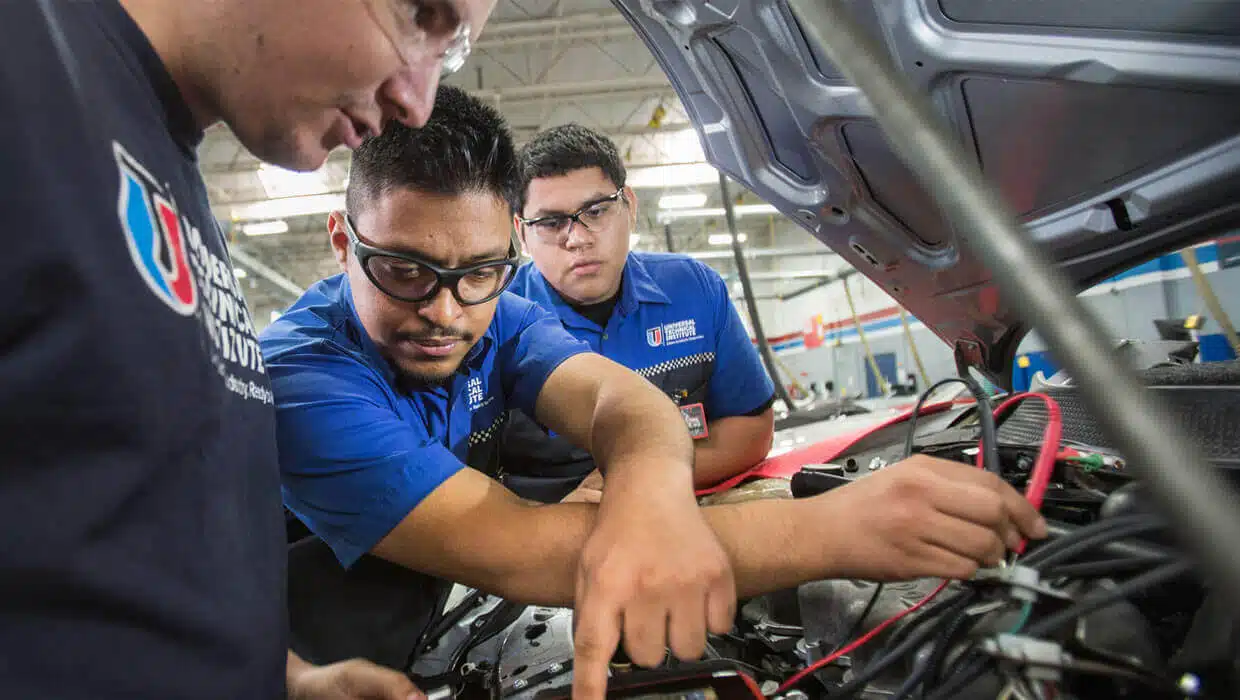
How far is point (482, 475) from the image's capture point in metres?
0.96

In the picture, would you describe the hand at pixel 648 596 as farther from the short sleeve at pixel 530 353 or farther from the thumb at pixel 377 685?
the short sleeve at pixel 530 353

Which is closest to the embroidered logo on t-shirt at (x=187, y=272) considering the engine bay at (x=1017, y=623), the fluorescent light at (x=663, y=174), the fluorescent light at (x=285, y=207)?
the engine bay at (x=1017, y=623)

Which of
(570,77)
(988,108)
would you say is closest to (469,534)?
(988,108)

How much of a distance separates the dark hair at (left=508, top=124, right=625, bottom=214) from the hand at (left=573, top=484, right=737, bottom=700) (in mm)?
1334

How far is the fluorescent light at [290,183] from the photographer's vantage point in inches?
287

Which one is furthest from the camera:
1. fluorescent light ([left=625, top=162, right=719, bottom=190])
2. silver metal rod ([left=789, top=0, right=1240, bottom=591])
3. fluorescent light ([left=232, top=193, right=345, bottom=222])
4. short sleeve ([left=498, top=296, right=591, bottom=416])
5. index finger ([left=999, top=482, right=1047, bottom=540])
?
fluorescent light ([left=625, top=162, right=719, bottom=190])

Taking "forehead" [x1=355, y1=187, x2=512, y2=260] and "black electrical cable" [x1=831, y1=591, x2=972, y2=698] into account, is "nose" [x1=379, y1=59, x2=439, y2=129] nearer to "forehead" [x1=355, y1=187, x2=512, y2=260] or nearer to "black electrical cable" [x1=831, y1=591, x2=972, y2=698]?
"forehead" [x1=355, y1=187, x2=512, y2=260]

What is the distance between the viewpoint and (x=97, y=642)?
1.59 ft

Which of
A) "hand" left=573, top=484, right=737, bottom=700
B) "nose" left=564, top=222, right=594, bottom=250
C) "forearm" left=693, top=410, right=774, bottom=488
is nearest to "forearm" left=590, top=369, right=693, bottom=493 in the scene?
"hand" left=573, top=484, right=737, bottom=700

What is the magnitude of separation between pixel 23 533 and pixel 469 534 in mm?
489

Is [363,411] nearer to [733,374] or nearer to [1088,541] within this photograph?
[1088,541]

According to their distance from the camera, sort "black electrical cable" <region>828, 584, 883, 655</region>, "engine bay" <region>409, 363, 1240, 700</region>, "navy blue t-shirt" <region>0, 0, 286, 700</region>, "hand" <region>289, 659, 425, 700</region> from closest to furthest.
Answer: "navy blue t-shirt" <region>0, 0, 286, 700</region>, "engine bay" <region>409, 363, 1240, 700</region>, "black electrical cable" <region>828, 584, 883, 655</region>, "hand" <region>289, 659, 425, 700</region>

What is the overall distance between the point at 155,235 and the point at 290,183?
7.69 meters

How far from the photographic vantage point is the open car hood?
2.57ft
